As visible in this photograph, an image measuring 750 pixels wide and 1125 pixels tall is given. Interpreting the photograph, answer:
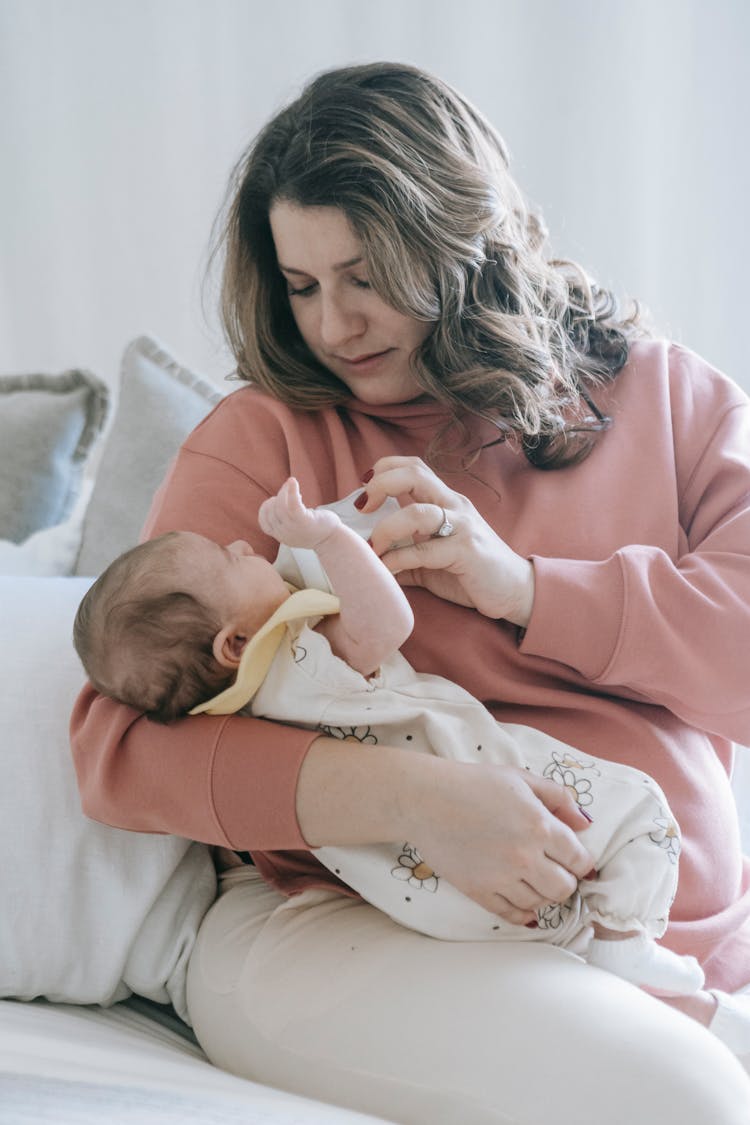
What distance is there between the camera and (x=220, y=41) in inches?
97.1

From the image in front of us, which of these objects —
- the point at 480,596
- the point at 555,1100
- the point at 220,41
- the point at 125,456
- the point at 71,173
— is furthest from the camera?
the point at 71,173

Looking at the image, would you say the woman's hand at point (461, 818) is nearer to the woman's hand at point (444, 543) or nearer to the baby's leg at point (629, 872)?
the baby's leg at point (629, 872)

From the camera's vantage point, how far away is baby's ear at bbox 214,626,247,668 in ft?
Answer: 3.72

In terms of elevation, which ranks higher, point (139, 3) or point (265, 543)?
point (139, 3)

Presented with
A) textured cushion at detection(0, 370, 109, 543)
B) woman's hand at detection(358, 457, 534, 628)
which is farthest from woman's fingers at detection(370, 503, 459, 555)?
textured cushion at detection(0, 370, 109, 543)

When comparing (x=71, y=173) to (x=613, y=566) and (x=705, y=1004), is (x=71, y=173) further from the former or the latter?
(x=705, y=1004)

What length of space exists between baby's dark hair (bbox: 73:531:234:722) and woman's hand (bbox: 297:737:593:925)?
16 centimetres

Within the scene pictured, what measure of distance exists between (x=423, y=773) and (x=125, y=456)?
0.88 m

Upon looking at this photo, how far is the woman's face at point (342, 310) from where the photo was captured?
1.32 meters

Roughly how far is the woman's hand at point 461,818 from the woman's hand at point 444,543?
20 cm

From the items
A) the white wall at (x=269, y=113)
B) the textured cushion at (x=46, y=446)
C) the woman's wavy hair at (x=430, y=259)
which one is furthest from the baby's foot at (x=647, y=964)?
the white wall at (x=269, y=113)

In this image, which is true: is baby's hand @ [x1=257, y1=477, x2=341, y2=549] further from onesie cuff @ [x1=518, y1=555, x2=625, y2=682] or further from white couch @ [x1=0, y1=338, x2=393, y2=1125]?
white couch @ [x1=0, y1=338, x2=393, y2=1125]

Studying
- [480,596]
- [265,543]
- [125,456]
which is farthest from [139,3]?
[480,596]

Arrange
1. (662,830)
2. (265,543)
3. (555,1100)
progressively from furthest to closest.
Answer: (265,543), (662,830), (555,1100)
